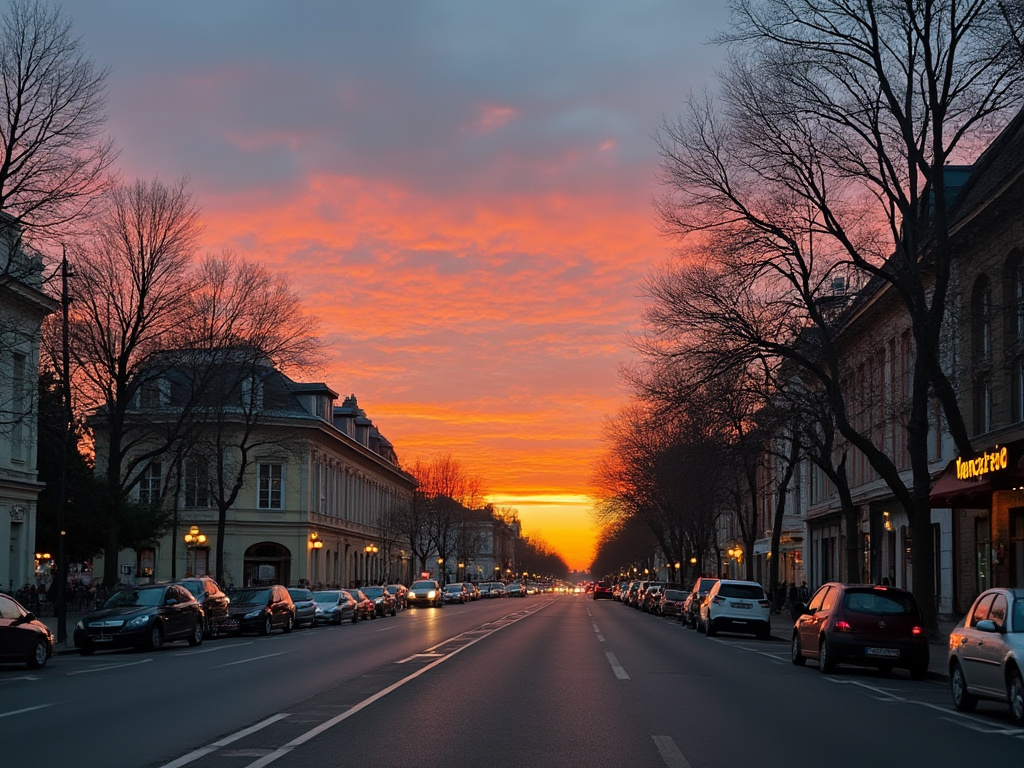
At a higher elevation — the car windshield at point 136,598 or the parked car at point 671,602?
the car windshield at point 136,598

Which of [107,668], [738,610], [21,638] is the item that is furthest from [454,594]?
[21,638]

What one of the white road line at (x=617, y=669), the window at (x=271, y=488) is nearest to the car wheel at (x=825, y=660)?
the white road line at (x=617, y=669)

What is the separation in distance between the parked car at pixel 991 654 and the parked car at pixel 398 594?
4730 centimetres

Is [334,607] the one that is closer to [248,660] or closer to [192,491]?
[248,660]

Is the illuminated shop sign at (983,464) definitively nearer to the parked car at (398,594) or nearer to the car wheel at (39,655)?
the car wheel at (39,655)

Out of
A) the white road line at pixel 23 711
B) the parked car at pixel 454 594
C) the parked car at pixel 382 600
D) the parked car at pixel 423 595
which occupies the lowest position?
the parked car at pixel 454 594

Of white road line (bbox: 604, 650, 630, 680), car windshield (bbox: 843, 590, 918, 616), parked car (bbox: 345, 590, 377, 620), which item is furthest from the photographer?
parked car (bbox: 345, 590, 377, 620)

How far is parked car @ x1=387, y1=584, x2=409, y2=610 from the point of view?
64.4 metres

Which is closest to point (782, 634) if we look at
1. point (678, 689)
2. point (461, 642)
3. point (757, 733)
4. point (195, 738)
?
point (461, 642)

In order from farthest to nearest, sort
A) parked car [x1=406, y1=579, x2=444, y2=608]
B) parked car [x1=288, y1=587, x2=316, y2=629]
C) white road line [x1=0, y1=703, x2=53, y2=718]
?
parked car [x1=406, y1=579, x2=444, y2=608] < parked car [x1=288, y1=587, x2=316, y2=629] < white road line [x1=0, y1=703, x2=53, y2=718]

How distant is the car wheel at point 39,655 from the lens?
2322 cm

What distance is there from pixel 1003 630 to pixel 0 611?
1705 centimetres

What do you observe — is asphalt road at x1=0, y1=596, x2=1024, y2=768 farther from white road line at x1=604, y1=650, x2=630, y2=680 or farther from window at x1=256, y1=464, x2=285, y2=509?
window at x1=256, y1=464, x2=285, y2=509

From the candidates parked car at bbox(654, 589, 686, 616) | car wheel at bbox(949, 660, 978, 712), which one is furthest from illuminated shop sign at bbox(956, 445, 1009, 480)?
parked car at bbox(654, 589, 686, 616)
